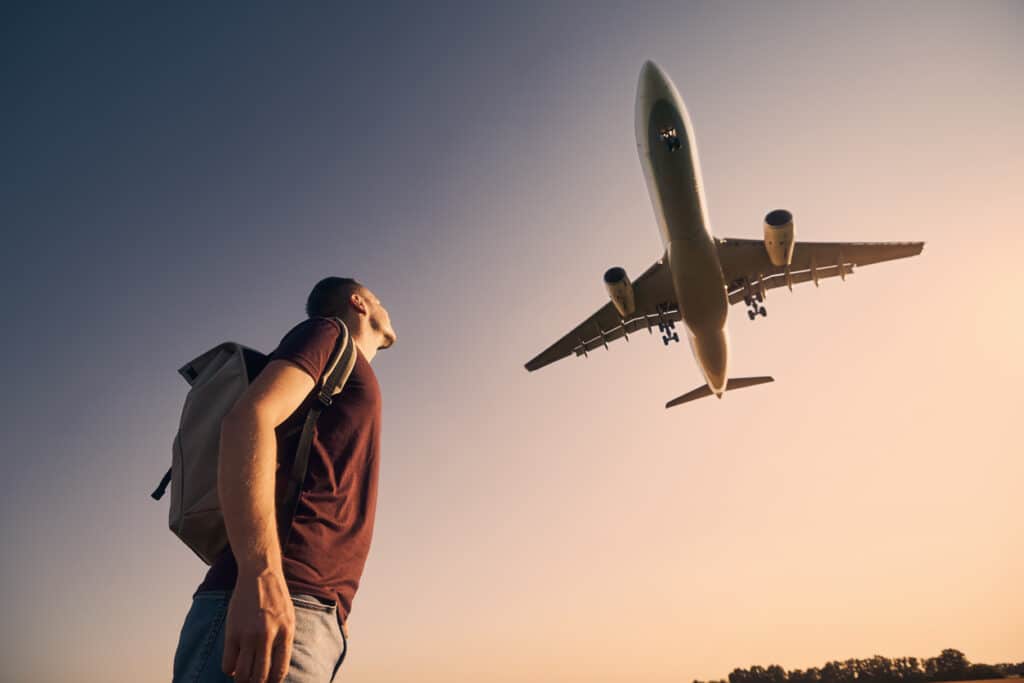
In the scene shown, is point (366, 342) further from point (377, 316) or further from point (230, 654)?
point (230, 654)

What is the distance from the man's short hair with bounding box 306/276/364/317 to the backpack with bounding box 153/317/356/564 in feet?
2.41

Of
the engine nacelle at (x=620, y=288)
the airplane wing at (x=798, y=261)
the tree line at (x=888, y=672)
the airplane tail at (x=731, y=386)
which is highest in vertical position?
the airplane wing at (x=798, y=261)

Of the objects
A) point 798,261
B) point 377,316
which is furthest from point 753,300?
point 377,316

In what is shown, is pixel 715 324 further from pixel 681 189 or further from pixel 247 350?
pixel 247 350

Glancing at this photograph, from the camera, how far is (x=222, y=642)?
213 cm

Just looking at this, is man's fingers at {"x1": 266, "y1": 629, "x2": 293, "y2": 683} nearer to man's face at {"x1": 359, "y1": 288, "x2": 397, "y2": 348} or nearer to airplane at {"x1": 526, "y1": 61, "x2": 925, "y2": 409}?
man's face at {"x1": 359, "y1": 288, "x2": 397, "y2": 348}

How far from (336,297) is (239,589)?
1857 millimetres

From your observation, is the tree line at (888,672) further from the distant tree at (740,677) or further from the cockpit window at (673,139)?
the cockpit window at (673,139)

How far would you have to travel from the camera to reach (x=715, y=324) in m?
22.5

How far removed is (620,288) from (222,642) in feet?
75.6

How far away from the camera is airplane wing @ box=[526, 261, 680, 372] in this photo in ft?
85.8

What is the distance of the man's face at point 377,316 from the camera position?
3577 mm

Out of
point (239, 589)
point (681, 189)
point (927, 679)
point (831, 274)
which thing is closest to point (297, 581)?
point (239, 589)

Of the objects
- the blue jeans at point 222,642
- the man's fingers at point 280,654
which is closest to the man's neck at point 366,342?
the blue jeans at point 222,642
